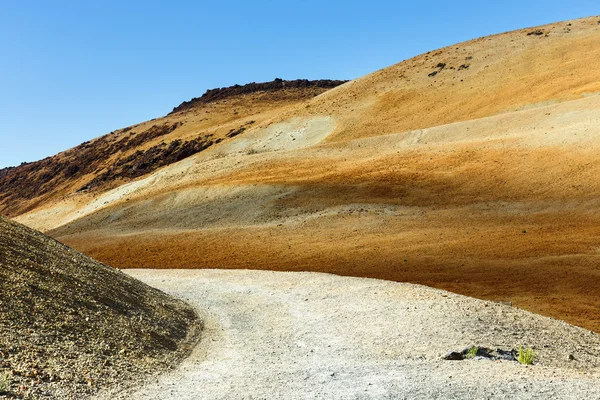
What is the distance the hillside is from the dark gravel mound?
10593mm

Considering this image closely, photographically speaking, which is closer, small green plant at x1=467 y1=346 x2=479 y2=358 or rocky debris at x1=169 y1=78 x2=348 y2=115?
small green plant at x1=467 y1=346 x2=479 y2=358

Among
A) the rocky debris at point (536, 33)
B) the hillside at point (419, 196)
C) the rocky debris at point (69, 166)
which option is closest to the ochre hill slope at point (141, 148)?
the rocky debris at point (69, 166)

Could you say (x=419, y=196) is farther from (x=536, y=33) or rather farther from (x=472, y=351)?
(x=536, y=33)

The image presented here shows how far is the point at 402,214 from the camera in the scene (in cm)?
3531

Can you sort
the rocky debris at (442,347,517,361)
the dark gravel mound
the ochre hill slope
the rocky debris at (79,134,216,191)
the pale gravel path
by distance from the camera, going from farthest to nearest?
the ochre hill slope < the rocky debris at (79,134,216,191) < the rocky debris at (442,347,517,361) < the dark gravel mound < the pale gravel path

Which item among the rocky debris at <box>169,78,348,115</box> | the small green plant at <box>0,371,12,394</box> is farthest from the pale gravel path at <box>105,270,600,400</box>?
the rocky debris at <box>169,78,348,115</box>

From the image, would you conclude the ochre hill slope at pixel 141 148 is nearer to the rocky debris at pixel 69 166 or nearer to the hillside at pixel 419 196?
the rocky debris at pixel 69 166

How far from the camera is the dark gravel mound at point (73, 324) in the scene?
10344mm

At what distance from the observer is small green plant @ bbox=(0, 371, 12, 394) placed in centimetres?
903

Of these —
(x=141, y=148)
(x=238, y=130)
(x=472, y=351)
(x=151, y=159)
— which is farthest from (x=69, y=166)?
(x=472, y=351)

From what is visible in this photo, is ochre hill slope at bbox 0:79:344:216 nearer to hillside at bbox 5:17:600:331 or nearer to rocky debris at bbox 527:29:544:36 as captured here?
hillside at bbox 5:17:600:331

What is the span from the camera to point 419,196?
3766 cm

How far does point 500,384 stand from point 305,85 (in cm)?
12090

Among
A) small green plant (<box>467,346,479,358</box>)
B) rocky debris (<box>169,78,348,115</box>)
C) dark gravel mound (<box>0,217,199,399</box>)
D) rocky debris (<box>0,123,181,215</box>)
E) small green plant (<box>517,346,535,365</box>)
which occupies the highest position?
rocky debris (<box>169,78,348,115</box>)
